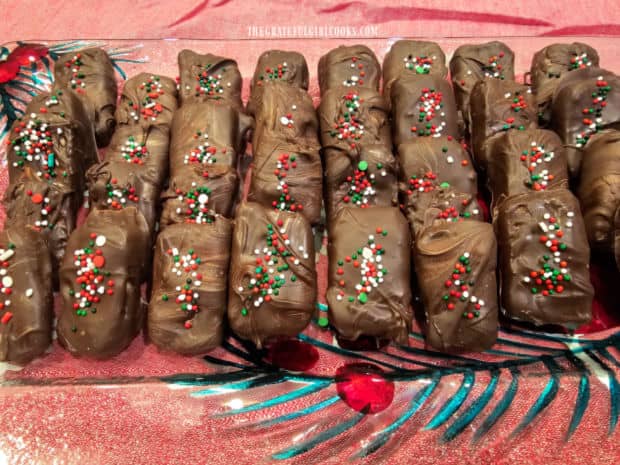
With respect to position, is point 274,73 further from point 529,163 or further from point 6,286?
point 6,286

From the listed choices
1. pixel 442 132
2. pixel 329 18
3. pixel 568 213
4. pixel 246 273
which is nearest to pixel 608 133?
pixel 568 213

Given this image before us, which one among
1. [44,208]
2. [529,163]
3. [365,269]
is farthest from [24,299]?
[529,163]

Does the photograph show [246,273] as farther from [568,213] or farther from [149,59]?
[149,59]

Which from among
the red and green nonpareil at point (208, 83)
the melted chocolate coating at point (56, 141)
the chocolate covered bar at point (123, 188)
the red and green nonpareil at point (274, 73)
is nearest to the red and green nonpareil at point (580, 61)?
the red and green nonpareil at point (274, 73)

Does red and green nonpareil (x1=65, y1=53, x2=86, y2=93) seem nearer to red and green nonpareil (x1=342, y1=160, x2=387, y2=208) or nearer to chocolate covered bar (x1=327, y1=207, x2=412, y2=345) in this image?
red and green nonpareil (x1=342, y1=160, x2=387, y2=208)

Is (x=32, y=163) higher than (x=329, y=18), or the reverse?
(x=329, y=18)

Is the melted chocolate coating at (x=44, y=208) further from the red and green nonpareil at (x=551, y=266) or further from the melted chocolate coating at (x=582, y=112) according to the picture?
the melted chocolate coating at (x=582, y=112)
